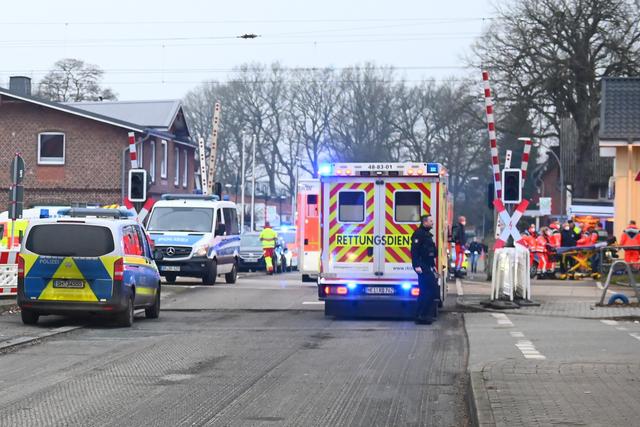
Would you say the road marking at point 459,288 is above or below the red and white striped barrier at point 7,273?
below

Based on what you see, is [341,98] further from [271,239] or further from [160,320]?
[160,320]

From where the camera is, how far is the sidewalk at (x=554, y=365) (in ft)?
29.1

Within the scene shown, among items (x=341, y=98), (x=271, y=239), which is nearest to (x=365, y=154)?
(x=341, y=98)

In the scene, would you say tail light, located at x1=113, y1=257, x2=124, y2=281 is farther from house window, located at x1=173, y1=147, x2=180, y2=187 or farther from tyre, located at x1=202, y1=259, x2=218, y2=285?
house window, located at x1=173, y1=147, x2=180, y2=187

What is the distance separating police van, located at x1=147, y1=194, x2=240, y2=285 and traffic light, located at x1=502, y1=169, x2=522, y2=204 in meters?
10.6

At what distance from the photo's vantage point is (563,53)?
54562mm

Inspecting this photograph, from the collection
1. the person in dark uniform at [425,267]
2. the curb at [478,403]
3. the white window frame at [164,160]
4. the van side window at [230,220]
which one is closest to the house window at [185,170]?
the white window frame at [164,160]

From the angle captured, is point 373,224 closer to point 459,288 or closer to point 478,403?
point 459,288

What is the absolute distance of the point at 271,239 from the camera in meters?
40.5

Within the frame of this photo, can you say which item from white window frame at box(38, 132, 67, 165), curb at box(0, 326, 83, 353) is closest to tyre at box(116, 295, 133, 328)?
curb at box(0, 326, 83, 353)

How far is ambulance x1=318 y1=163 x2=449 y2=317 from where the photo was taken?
1978 centimetres

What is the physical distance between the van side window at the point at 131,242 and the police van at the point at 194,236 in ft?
34.5

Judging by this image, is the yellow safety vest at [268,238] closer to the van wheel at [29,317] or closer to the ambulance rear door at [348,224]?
the ambulance rear door at [348,224]

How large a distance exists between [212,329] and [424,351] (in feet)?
13.4
